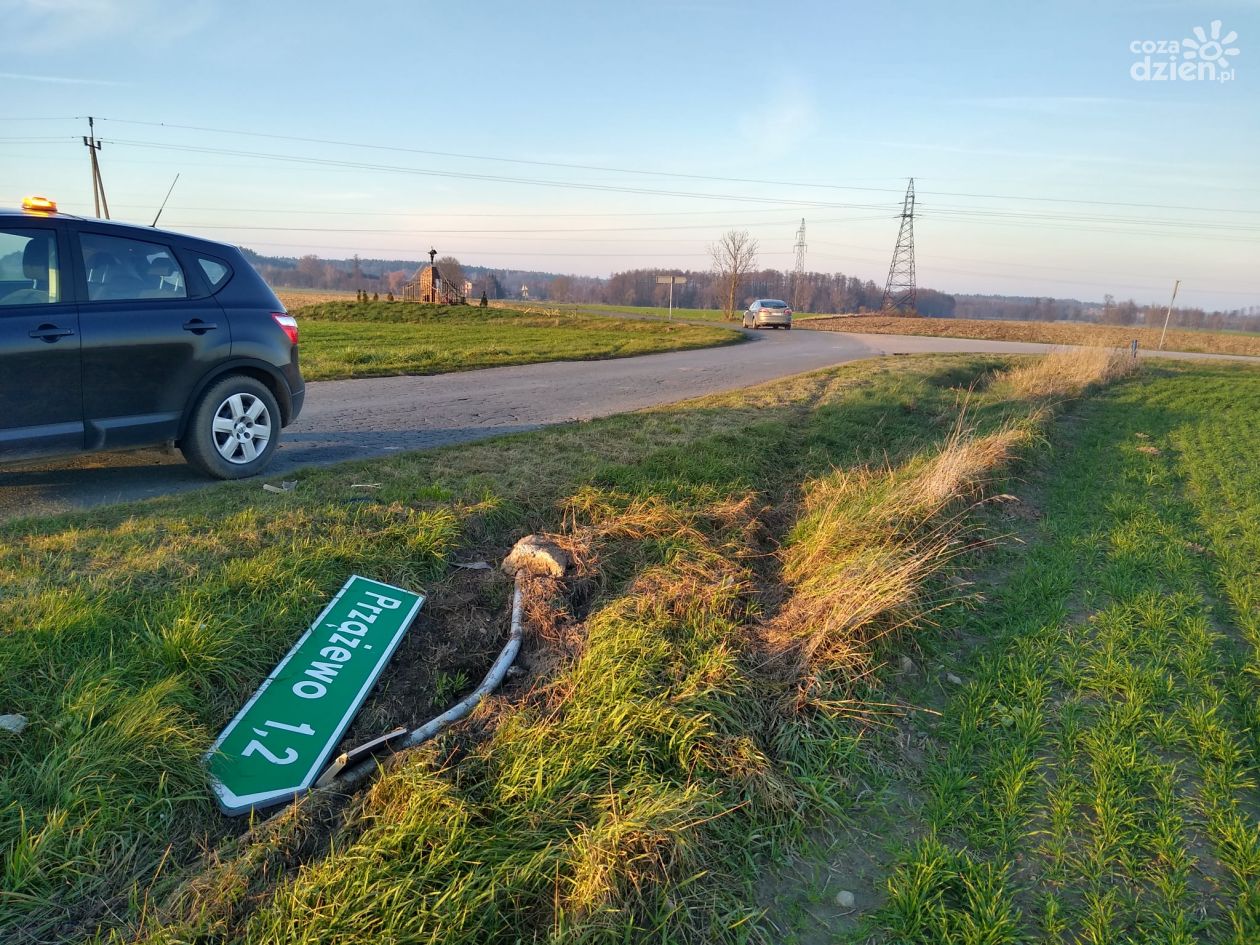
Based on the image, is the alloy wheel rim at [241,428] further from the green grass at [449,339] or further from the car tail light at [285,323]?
the green grass at [449,339]

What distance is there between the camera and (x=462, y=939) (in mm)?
2074

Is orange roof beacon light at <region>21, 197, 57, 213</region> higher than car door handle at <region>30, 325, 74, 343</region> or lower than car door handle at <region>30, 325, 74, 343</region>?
higher

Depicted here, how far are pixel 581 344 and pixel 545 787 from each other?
712 inches

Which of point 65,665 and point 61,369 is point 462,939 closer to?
point 65,665

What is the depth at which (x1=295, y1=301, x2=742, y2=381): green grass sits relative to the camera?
13.4 meters

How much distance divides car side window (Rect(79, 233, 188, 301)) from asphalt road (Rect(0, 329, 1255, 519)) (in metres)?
1.34

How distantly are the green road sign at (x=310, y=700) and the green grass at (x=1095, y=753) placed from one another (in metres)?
2.08

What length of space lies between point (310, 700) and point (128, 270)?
3.77m

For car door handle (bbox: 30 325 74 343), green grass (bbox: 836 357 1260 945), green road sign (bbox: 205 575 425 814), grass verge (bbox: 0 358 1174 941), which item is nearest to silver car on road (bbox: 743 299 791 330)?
green grass (bbox: 836 357 1260 945)

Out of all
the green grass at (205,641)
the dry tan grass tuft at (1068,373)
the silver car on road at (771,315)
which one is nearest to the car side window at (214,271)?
the green grass at (205,641)

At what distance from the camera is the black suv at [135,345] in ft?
15.4

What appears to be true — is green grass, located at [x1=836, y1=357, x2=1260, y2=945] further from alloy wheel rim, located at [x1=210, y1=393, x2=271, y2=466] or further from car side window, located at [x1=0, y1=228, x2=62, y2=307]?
car side window, located at [x1=0, y1=228, x2=62, y2=307]

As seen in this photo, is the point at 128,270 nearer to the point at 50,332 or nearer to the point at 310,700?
the point at 50,332

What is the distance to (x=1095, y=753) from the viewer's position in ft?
10.4
